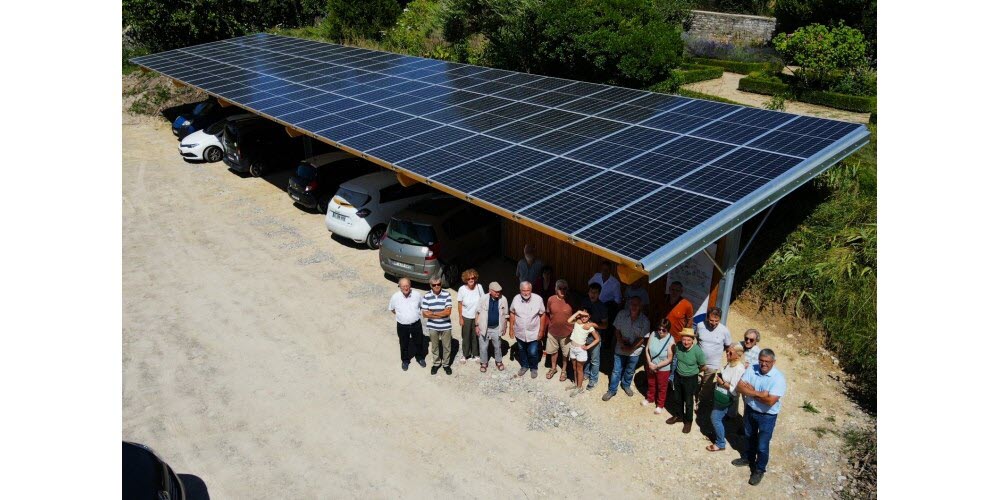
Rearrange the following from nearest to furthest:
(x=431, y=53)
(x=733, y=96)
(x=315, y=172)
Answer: (x=315, y=172) < (x=733, y=96) < (x=431, y=53)

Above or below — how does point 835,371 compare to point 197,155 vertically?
below

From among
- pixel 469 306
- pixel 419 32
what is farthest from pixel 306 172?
pixel 419 32

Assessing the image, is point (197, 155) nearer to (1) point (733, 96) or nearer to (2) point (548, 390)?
(2) point (548, 390)

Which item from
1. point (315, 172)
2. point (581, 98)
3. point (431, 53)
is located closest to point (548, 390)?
point (581, 98)

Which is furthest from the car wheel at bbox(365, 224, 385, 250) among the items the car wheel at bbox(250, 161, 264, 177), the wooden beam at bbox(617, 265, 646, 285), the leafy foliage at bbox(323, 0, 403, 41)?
the leafy foliage at bbox(323, 0, 403, 41)

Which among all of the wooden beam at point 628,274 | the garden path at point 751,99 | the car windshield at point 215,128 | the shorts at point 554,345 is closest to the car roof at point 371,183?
the shorts at point 554,345

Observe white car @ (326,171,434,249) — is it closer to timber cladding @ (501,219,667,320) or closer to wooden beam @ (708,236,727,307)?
timber cladding @ (501,219,667,320)

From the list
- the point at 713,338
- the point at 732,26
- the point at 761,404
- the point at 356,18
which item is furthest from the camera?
the point at 732,26

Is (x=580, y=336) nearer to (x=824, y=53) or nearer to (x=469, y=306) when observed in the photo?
(x=469, y=306)
